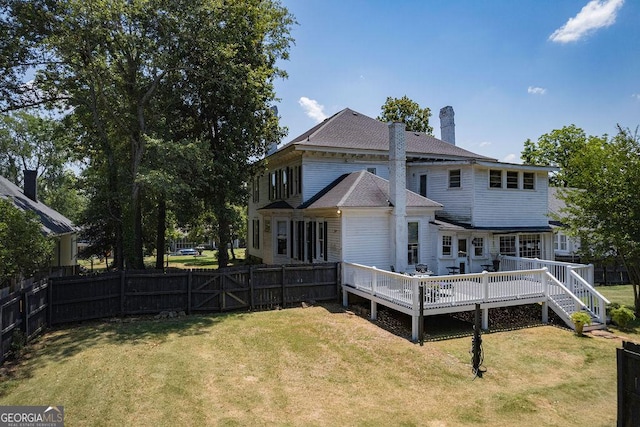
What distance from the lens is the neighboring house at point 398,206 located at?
15.5 metres

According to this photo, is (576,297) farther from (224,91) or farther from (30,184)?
(30,184)

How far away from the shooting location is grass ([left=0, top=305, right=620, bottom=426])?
6.73m

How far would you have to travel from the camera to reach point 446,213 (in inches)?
714

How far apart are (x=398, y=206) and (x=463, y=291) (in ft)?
15.2

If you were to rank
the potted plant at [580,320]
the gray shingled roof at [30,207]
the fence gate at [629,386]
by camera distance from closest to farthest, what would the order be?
the fence gate at [629,386] → the potted plant at [580,320] → the gray shingled roof at [30,207]

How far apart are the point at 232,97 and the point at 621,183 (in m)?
16.2

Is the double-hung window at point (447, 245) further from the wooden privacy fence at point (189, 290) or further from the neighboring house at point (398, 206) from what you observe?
the wooden privacy fence at point (189, 290)

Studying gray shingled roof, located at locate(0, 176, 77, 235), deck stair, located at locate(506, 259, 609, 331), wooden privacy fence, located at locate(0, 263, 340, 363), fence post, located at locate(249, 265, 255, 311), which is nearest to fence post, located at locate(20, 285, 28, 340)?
wooden privacy fence, located at locate(0, 263, 340, 363)

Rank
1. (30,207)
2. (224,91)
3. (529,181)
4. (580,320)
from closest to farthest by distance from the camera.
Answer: (580,320) < (224,91) < (529,181) < (30,207)

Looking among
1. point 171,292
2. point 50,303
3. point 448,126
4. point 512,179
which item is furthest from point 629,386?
point 448,126

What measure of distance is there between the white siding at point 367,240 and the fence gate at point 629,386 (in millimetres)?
A: 10533

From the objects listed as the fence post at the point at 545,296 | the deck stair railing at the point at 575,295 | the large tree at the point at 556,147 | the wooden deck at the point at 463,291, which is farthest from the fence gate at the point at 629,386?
the large tree at the point at 556,147

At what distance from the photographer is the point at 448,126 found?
83.7 feet

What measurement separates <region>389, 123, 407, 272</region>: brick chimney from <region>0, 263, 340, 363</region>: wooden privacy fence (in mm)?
2799
